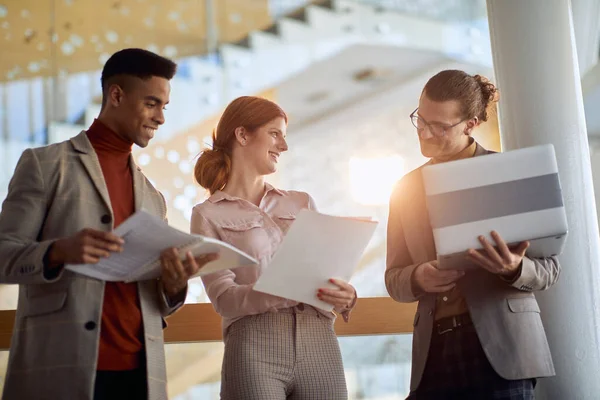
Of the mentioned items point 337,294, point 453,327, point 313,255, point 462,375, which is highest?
point 313,255

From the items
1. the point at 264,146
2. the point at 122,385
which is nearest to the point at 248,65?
the point at 264,146

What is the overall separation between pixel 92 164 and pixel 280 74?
187 inches

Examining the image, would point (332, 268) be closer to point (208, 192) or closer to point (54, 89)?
point (208, 192)

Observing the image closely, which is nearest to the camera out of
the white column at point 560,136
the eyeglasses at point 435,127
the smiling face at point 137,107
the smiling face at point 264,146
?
the smiling face at point 137,107

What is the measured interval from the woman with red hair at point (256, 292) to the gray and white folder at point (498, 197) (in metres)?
0.36

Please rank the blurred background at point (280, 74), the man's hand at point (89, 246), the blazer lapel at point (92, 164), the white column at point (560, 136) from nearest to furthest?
1. the man's hand at point (89, 246)
2. the blazer lapel at point (92, 164)
3. the white column at point (560, 136)
4. the blurred background at point (280, 74)

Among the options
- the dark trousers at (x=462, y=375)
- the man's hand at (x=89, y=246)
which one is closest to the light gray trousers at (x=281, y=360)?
the dark trousers at (x=462, y=375)

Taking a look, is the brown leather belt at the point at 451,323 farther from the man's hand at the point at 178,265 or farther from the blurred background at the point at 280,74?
the blurred background at the point at 280,74

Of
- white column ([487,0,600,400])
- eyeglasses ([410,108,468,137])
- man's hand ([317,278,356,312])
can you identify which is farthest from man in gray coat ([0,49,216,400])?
white column ([487,0,600,400])

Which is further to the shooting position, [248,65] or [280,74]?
[280,74]

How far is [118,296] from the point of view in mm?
1999

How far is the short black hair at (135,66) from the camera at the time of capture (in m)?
2.16

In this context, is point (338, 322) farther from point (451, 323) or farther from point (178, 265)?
point (178, 265)

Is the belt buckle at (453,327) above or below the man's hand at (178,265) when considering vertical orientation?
below
